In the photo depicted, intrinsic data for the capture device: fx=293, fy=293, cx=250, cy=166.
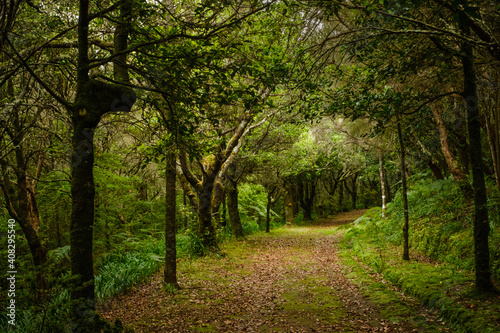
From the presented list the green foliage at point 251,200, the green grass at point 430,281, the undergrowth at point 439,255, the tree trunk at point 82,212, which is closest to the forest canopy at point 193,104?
the tree trunk at point 82,212

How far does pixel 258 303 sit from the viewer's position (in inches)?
280

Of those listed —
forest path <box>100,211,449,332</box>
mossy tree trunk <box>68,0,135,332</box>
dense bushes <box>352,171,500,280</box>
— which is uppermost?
mossy tree trunk <box>68,0,135,332</box>

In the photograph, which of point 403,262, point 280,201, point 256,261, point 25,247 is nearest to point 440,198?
point 403,262

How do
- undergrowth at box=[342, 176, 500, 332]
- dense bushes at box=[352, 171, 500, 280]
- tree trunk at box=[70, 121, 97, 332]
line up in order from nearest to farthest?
tree trunk at box=[70, 121, 97, 332], undergrowth at box=[342, 176, 500, 332], dense bushes at box=[352, 171, 500, 280]

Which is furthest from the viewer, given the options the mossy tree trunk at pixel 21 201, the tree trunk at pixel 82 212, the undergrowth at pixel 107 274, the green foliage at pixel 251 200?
the green foliage at pixel 251 200

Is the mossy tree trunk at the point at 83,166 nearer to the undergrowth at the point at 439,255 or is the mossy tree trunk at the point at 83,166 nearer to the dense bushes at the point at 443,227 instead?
the undergrowth at the point at 439,255

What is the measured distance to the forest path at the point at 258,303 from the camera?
5.61 m

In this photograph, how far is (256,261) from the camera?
38.5ft

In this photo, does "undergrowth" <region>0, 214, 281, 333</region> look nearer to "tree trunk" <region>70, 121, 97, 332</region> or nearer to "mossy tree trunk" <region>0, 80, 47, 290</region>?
"tree trunk" <region>70, 121, 97, 332</region>

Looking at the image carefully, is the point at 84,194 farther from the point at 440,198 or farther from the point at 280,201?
the point at 280,201

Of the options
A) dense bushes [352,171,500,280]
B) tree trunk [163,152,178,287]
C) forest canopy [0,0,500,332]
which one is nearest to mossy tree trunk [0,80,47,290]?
forest canopy [0,0,500,332]

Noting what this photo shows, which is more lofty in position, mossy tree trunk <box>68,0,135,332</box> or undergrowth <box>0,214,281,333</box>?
mossy tree trunk <box>68,0,135,332</box>

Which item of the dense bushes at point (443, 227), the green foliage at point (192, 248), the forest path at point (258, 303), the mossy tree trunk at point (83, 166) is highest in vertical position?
the mossy tree trunk at point (83, 166)

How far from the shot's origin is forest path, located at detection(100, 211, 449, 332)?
18.4 ft
